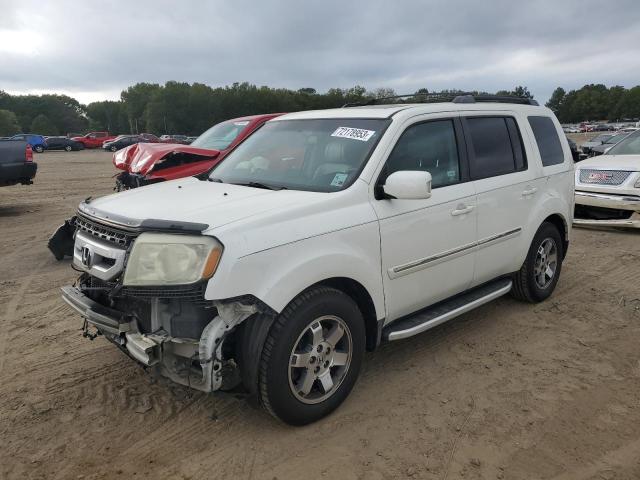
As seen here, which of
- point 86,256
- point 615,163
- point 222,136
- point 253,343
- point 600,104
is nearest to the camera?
point 253,343

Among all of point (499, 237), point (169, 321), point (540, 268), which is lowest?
point (540, 268)

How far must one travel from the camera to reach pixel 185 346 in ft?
9.46

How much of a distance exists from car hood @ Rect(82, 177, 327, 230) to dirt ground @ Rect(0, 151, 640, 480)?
1270 mm

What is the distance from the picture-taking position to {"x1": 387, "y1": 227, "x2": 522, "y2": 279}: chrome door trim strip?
351cm

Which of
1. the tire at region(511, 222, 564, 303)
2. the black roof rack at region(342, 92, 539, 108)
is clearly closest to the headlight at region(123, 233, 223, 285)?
the black roof rack at region(342, 92, 539, 108)

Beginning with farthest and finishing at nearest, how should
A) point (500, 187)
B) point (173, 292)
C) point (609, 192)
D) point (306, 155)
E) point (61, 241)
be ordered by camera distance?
point (609, 192) → point (61, 241) → point (500, 187) → point (306, 155) → point (173, 292)

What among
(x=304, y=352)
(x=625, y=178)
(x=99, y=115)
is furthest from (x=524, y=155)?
(x=99, y=115)

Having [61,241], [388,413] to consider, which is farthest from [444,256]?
[61,241]

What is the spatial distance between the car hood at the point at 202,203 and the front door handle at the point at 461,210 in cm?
115

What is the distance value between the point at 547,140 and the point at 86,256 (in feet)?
13.9

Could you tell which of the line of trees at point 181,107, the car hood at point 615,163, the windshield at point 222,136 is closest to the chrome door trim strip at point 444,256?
the car hood at point 615,163

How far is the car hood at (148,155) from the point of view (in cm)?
769

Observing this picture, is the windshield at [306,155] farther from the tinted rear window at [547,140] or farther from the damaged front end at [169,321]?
the tinted rear window at [547,140]

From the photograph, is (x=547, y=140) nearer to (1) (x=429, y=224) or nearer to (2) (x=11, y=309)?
(1) (x=429, y=224)
